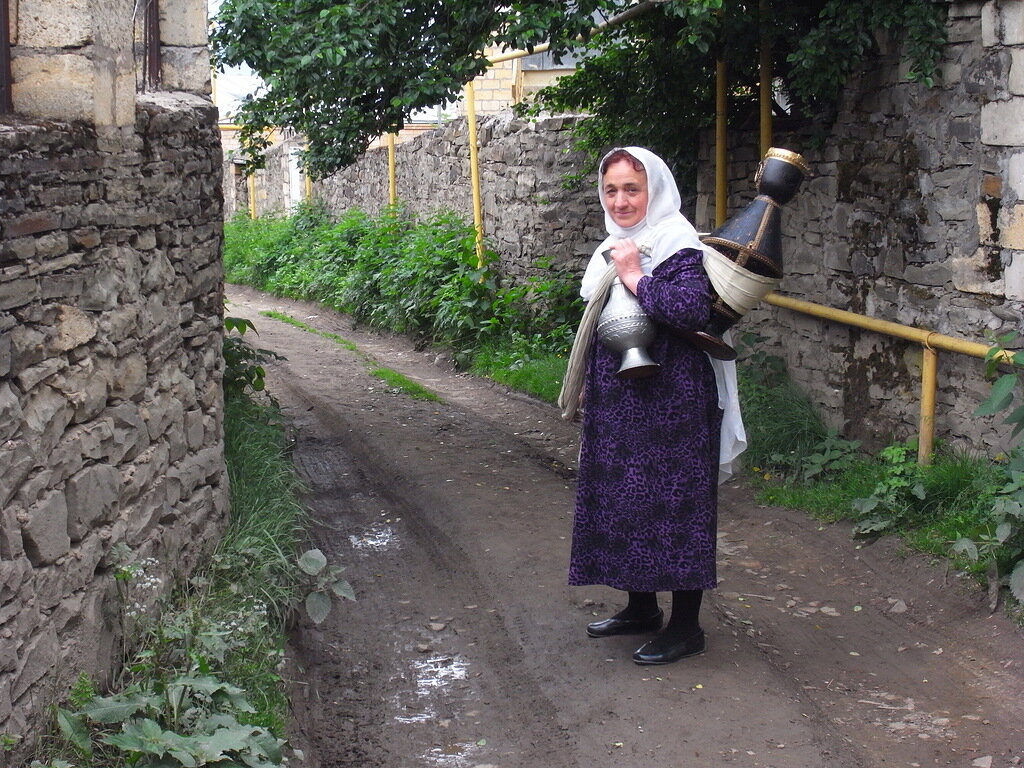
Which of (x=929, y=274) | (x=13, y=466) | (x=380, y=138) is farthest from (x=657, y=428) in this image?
(x=380, y=138)

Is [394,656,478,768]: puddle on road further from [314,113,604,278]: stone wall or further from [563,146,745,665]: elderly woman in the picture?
[314,113,604,278]: stone wall

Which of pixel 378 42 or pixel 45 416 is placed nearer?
pixel 45 416

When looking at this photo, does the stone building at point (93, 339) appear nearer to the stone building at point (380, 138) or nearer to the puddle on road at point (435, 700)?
the puddle on road at point (435, 700)

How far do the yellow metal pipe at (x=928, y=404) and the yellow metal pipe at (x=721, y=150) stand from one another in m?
2.30

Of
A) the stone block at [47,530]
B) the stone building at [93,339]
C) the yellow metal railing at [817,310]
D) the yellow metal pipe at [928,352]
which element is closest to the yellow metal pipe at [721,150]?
the yellow metal railing at [817,310]

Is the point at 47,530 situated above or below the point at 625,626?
above

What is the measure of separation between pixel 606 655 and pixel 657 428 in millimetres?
915

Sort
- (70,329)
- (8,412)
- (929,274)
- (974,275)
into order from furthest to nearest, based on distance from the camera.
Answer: (929,274), (974,275), (70,329), (8,412)

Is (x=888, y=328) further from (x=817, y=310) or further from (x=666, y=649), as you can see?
(x=666, y=649)

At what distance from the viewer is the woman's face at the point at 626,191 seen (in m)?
4.02

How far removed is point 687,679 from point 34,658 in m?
2.17

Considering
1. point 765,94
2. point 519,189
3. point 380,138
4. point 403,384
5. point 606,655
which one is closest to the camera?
point 606,655

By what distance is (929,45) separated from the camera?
212 inches

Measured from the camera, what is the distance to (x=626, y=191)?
13.2 feet
